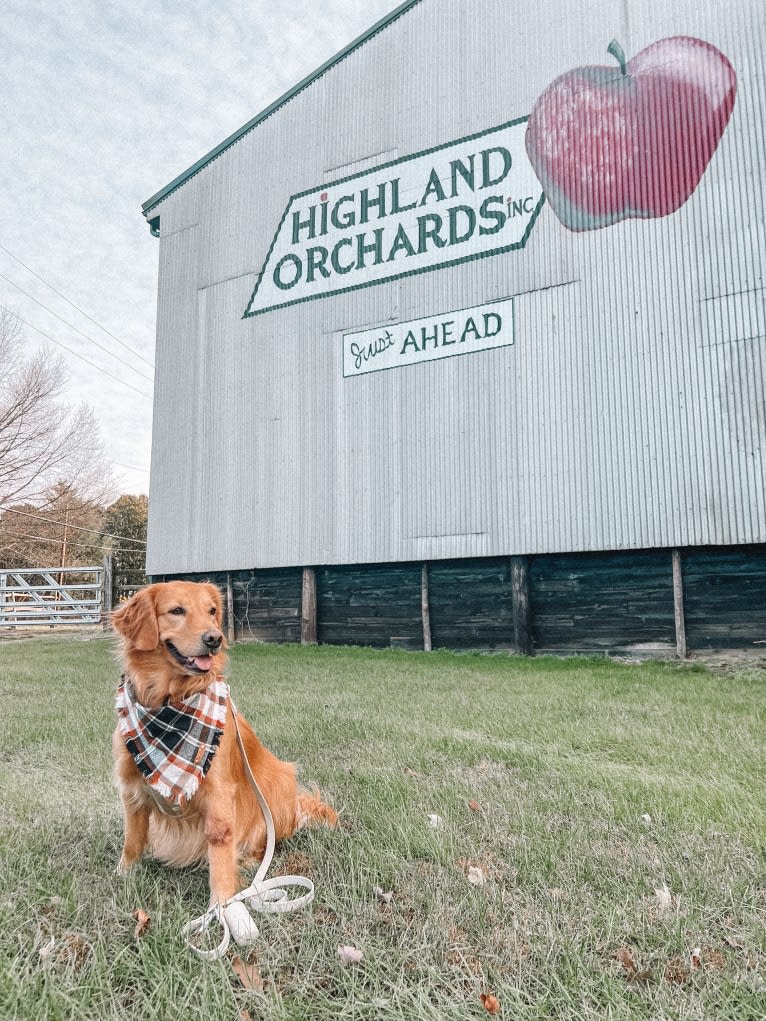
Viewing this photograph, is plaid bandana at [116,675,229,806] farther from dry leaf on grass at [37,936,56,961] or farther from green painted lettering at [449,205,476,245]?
green painted lettering at [449,205,476,245]

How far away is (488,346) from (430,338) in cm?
115

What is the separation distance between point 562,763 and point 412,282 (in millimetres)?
10509

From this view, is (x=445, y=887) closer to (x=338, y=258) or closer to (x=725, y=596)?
(x=725, y=596)

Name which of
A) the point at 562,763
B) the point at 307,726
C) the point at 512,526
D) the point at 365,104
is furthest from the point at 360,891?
the point at 365,104

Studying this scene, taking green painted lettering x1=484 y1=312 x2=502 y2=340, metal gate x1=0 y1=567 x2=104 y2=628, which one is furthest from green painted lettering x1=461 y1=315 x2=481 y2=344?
metal gate x1=0 y1=567 x2=104 y2=628

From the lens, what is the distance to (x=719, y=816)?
Result: 2984 millimetres

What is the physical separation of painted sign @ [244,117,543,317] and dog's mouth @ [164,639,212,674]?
1112 cm

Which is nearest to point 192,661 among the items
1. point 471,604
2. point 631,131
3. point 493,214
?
point 471,604

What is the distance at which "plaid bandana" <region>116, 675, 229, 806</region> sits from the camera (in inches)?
91.2

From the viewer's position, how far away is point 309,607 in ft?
44.5

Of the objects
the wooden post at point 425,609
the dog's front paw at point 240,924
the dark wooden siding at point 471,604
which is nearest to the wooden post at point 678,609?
the dark wooden siding at point 471,604

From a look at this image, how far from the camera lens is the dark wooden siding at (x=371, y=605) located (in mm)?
12688

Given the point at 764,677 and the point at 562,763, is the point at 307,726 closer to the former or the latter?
the point at 562,763

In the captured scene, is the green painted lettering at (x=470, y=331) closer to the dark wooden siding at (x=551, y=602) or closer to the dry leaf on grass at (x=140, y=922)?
the dark wooden siding at (x=551, y=602)
